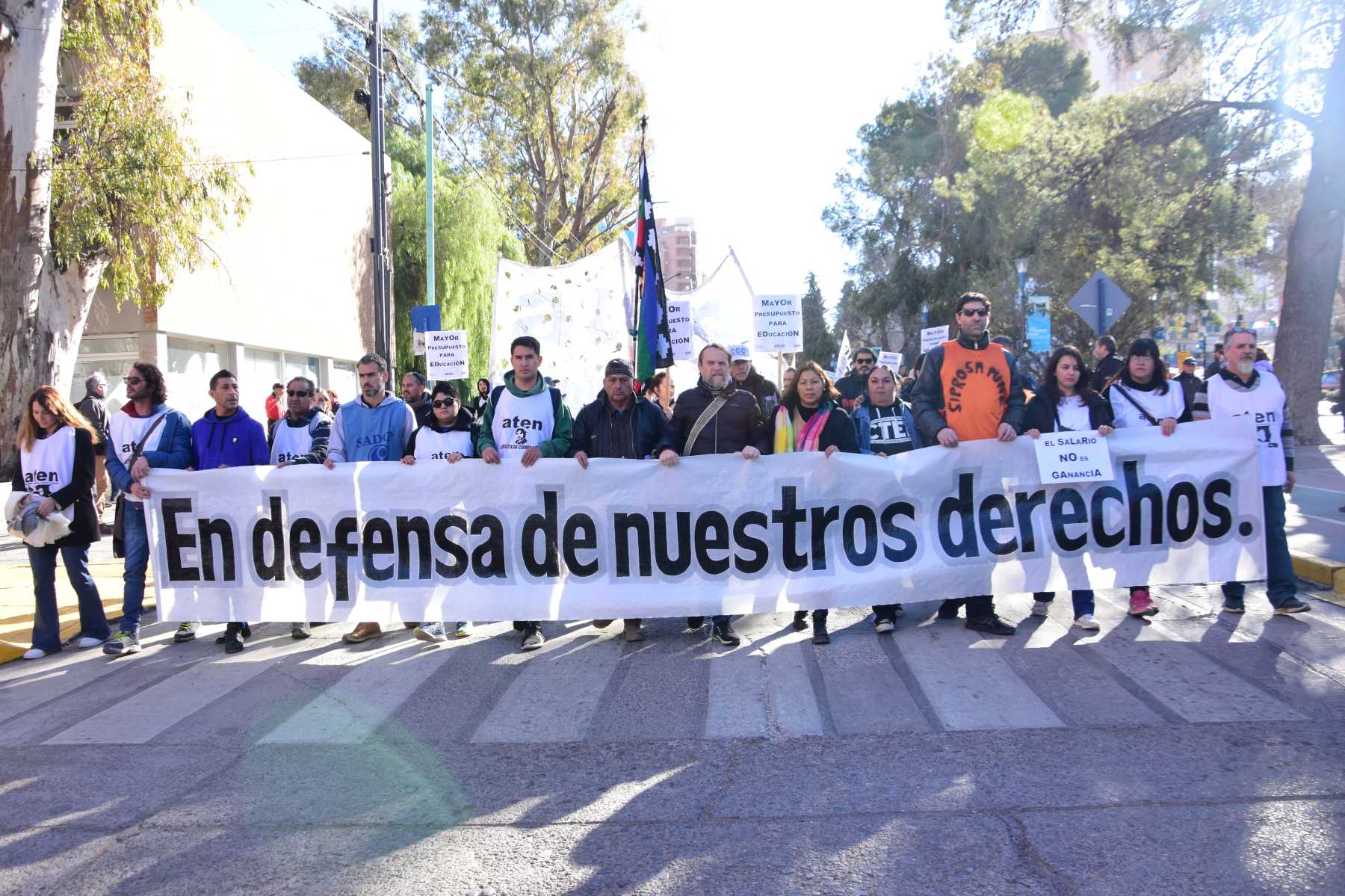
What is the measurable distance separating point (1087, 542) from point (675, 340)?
24.0ft

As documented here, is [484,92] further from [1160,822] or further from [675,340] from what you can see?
[1160,822]

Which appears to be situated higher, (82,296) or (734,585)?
(82,296)

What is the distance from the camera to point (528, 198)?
123 ft

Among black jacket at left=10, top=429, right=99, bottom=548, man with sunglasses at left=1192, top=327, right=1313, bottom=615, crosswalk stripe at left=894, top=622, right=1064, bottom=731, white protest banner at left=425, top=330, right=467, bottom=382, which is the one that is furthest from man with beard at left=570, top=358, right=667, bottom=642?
white protest banner at left=425, top=330, right=467, bottom=382

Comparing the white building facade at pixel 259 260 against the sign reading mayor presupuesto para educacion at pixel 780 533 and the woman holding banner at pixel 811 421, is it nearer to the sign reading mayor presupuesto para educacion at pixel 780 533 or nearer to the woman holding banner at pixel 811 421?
the sign reading mayor presupuesto para educacion at pixel 780 533

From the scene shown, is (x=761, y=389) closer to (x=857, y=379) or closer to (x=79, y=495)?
(x=857, y=379)

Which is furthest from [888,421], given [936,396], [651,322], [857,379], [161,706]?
[161,706]

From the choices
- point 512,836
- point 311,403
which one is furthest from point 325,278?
point 512,836

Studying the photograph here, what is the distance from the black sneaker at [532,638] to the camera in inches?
270

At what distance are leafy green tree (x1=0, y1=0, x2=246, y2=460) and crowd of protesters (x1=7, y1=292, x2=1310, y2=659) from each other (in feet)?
22.7

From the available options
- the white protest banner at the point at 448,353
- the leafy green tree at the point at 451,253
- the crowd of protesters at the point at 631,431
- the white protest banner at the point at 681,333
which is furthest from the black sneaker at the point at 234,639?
the leafy green tree at the point at 451,253

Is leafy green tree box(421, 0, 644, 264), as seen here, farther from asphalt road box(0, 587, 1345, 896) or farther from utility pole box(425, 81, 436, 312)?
asphalt road box(0, 587, 1345, 896)

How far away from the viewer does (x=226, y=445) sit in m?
7.44

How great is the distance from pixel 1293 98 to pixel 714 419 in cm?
1609
